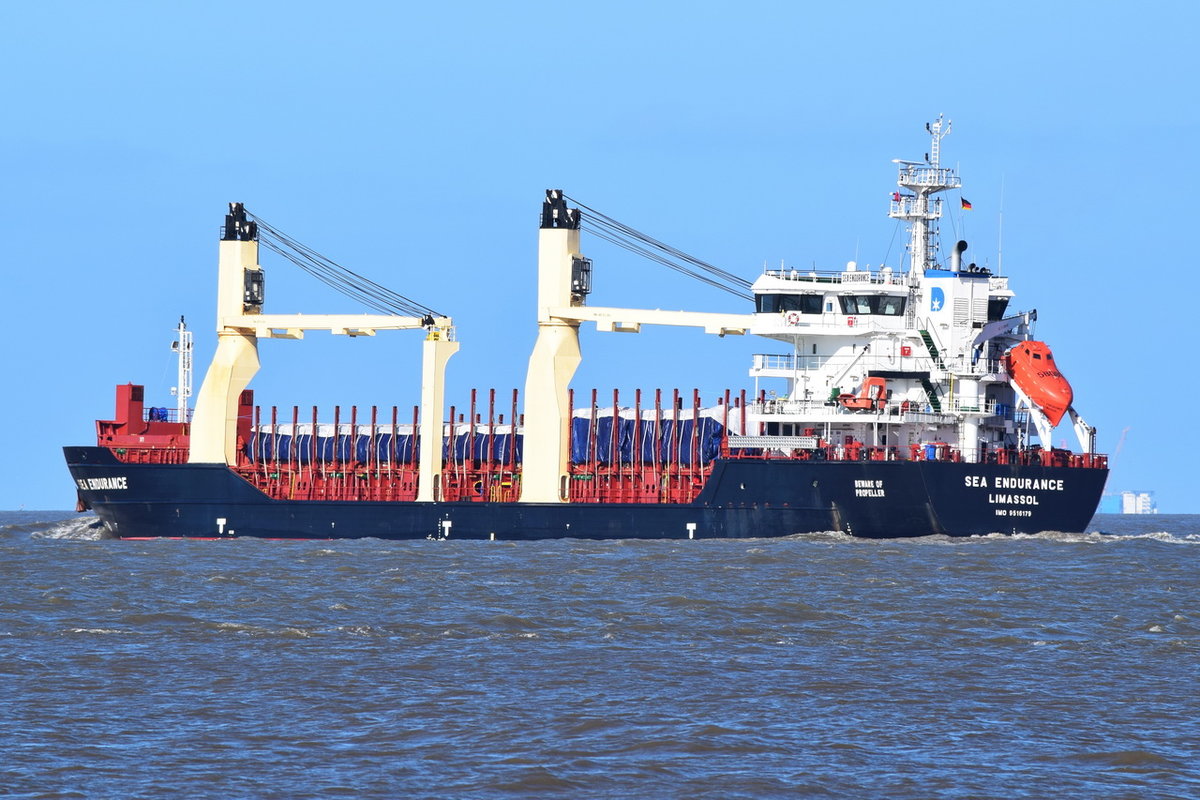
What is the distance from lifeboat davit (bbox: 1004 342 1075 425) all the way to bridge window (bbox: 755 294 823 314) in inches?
215

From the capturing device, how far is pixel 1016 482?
44438 millimetres

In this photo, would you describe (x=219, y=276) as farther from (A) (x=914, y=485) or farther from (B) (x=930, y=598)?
(B) (x=930, y=598)

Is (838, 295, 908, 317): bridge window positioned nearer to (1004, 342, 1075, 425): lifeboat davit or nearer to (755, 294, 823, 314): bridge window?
(755, 294, 823, 314): bridge window

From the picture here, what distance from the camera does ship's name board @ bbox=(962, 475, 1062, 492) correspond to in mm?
43969

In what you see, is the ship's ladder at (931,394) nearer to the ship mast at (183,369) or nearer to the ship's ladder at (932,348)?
the ship's ladder at (932,348)

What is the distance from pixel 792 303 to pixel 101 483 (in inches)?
842

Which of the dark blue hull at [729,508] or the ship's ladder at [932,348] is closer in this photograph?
the dark blue hull at [729,508]

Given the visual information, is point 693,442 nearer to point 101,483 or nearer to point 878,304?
point 878,304

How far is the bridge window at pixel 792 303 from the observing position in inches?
1889

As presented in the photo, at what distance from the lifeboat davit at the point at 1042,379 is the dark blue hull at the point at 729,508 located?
191 centimetres

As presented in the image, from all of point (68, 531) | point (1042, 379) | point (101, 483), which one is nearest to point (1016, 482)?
point (1042, 379)

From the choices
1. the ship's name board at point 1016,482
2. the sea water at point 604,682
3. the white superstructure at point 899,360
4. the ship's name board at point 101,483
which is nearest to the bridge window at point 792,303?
the white superstructure at point 899,360

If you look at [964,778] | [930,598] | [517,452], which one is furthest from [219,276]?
[964,778]

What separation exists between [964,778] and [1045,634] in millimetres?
10217
